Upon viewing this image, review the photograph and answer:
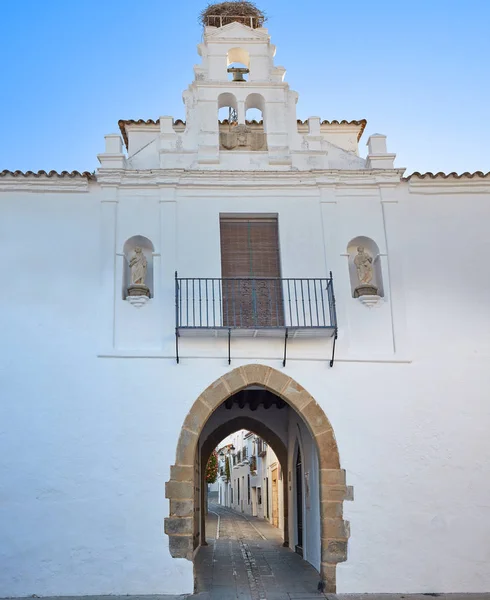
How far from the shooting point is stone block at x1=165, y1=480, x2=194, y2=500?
757cm

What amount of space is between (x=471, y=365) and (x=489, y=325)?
0.61 metres

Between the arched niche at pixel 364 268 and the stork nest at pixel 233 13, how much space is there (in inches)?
162

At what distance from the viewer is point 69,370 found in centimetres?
794

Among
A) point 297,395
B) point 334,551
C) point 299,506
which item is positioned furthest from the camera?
point 299,506

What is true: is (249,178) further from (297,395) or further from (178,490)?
(178,490)

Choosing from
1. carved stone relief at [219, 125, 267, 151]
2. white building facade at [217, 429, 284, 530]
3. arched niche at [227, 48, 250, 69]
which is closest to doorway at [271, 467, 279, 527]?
white building facade at [217, 429, 284, 530]

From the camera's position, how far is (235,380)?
8000 mm

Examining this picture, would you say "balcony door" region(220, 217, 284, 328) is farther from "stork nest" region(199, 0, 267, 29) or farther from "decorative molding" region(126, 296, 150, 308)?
"stork nest" region(199, 0, 267, 29)

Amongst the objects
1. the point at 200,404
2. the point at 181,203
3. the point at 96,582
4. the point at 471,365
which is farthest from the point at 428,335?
the point at 96,582

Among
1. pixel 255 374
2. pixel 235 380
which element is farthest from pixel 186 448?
pixel 255 374

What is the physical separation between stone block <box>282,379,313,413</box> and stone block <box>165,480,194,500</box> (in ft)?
Result: 5.26

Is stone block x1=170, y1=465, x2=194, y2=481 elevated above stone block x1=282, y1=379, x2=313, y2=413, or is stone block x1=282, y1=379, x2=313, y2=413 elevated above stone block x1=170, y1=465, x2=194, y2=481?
stone block x1=282, y1=379, x2=313, y2=413

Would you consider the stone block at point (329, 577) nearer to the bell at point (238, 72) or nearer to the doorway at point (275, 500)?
A: the bell at point (238, 72)

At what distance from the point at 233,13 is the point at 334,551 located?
Result: 8053mm
